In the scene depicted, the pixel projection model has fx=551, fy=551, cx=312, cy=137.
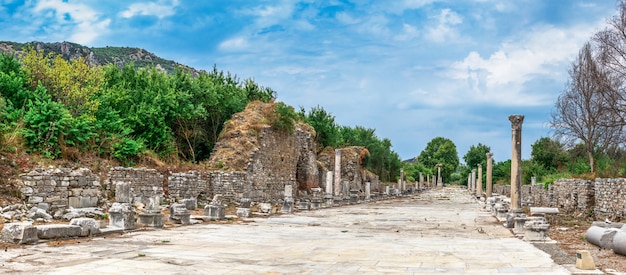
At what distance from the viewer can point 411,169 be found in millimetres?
106062

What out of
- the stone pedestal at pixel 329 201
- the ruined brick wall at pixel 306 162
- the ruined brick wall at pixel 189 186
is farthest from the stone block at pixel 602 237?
the ruined brick wall at pixel 306 162

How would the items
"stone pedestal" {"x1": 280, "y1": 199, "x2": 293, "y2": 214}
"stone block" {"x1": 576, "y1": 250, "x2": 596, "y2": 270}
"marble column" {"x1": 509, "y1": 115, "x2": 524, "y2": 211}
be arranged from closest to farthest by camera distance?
"stone block" {"x1": 576, "y1": 250, "x2": 596, "y2": 270} < "marble column" {"x1": 509, "y1": 115, "x2": 524, "y2": 211} < "stone pedestal" {"x1": 280, "y1": 199, "x2": 293, "y2": 214}

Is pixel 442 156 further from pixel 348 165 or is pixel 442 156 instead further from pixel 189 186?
pixel 189 186

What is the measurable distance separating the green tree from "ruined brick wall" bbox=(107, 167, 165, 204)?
366 ft

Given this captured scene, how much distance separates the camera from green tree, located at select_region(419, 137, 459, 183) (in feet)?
429

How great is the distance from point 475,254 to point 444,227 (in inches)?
295

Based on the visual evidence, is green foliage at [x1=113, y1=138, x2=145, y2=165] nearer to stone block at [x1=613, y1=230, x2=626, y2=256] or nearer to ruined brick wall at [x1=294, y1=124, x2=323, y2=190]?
ruined brick wall at [x1=294, y1=124, x2=323, y2=190]

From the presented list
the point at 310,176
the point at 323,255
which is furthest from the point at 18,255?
the point at 310,176

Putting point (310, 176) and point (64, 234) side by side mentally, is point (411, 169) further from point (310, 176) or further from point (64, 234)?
point (64, 234)

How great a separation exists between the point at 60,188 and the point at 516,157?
A: 15684 millimetres

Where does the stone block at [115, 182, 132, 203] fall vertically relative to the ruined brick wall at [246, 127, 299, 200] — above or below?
below

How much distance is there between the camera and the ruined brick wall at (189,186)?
24.5 metres

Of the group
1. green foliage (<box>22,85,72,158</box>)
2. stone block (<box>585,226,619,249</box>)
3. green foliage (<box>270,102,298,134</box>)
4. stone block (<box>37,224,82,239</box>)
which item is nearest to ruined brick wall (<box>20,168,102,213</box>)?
green foliage (<box>22,85,72,158</box>)

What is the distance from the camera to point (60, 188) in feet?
59.3
